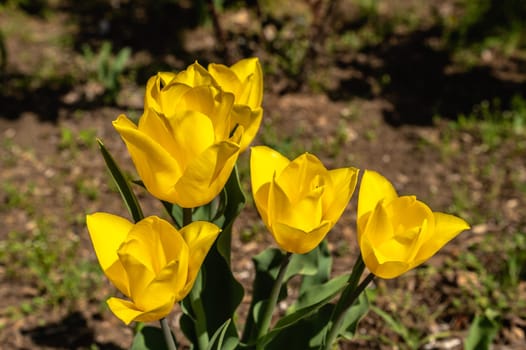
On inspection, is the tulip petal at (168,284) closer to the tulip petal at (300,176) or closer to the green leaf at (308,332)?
the tulip petal at (300,176)

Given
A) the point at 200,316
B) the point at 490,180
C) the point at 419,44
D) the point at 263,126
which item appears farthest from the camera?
the point at 419,44

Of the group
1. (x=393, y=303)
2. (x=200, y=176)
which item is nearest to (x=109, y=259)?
(x=200, y=176)

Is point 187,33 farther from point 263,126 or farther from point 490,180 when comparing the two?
point 490,180

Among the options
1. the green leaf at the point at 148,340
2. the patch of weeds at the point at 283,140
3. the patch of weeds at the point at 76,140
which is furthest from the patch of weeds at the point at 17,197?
the green leaf at the point at 148,340

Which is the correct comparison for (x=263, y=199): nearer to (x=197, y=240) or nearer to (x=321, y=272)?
(x=197, y=240)

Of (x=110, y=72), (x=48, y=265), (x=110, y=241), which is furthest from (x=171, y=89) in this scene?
(x=110, y=72)

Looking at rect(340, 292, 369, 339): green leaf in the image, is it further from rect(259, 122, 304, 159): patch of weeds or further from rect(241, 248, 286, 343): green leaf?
rect(259, 122, 304, 159): patch of weeds

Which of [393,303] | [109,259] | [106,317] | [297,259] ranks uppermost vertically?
[109,259]
